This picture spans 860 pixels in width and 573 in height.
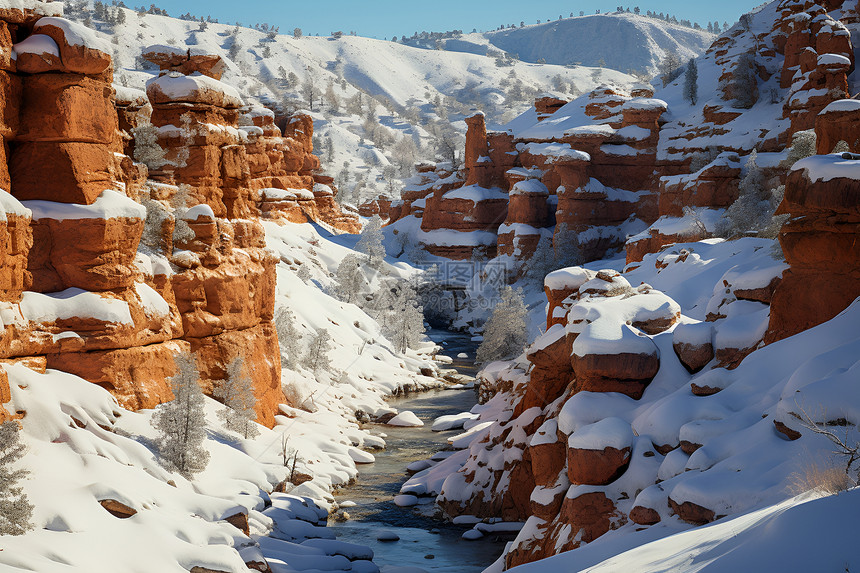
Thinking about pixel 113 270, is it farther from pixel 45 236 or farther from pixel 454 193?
pixel 454 193

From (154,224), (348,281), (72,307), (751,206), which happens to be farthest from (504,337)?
(72,307)

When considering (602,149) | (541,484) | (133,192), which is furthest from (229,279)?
(602,149)

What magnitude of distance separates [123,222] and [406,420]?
21440 millimetres

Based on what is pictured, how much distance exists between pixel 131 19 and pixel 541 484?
506 ft

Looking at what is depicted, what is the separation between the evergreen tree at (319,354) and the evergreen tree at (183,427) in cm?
1741

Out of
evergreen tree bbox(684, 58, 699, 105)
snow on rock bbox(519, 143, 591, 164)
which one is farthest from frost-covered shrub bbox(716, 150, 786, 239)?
evergreen tree bbox(684, 58, 699, 105)

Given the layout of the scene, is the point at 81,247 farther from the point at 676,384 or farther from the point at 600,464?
the point at 676,384

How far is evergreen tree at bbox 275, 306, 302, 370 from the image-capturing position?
3659cm

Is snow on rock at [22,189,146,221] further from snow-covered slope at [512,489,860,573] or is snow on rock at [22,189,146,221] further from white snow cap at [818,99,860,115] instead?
white snow cap at [818,99,860,115]

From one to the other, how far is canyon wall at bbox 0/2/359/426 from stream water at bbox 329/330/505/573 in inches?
205

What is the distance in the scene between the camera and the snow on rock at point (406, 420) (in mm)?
38531

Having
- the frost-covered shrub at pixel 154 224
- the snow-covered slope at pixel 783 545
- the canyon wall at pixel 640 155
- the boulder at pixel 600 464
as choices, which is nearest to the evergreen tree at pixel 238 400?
the frost-covered shrub at pixel 154 224

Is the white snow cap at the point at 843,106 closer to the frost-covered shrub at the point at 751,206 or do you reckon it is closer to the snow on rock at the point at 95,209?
the frost-covered shrub at the point at 751,206

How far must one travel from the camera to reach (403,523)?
1029 inches
